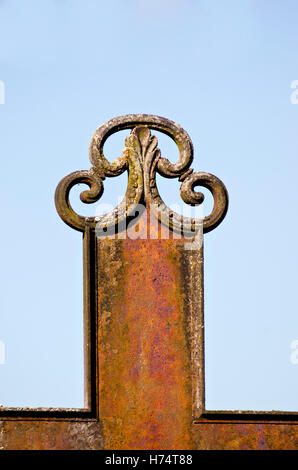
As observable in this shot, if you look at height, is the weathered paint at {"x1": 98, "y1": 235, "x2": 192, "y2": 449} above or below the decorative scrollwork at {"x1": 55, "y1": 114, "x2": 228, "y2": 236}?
below

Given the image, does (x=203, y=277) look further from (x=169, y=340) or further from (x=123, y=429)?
(x=123, y=429)

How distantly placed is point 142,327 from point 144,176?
103cm

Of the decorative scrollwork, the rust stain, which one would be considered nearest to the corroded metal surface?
the rust stain

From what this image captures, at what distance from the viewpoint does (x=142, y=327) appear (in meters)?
6.59

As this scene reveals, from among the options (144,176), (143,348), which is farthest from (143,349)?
(144,176)

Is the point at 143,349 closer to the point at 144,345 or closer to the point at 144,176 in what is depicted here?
the point at 144,345

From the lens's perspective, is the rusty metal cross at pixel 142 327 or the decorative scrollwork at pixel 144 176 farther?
the decorative scrollwork at pixel 144 176

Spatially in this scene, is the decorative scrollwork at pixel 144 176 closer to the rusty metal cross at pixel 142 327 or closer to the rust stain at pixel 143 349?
the rusty metal cross at pixel 142 327

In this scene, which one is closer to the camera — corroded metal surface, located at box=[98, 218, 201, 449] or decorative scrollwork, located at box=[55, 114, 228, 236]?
corroded metal surface, located at box=[98, 218, 201, 449]

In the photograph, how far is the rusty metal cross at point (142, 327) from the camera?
6457mm

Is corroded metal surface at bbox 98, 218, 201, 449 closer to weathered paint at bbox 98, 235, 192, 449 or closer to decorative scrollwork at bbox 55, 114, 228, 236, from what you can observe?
weathered paint at bbox 98, 235, 192, 449

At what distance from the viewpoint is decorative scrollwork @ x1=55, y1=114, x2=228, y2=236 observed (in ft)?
21.9

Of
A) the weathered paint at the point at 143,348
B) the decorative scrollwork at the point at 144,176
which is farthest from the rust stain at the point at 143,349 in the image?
the decorative scrollwork at the point at 144,176

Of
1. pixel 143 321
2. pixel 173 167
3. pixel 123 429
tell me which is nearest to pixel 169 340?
pixel 143 321
